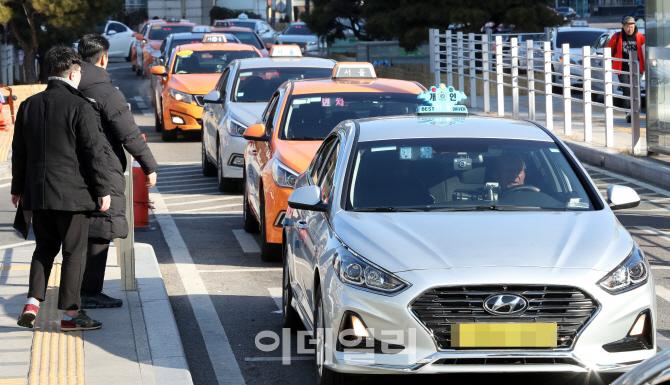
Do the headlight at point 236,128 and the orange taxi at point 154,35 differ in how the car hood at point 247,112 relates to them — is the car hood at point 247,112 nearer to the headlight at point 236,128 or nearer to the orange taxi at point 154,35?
the headlight at point 236,128

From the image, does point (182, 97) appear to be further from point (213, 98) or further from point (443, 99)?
point (443, 99)

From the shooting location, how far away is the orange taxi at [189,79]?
18969 mm

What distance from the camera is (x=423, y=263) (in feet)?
17.0

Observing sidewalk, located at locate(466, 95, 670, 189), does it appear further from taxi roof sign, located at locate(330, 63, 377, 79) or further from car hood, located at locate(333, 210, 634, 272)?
car hood, located at locate(333, 210, 634, 272)

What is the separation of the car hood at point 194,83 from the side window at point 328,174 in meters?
12.1

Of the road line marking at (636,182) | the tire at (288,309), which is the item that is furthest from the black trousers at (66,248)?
the road line marking at (636,182)

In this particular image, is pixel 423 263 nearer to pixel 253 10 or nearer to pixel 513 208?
pixel 513 208

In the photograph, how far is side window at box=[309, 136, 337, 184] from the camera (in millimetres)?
7086

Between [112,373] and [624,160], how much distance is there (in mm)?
10620

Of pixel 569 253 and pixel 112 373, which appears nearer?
pixel 569 253

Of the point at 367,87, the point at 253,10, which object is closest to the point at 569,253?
the point at 367,87

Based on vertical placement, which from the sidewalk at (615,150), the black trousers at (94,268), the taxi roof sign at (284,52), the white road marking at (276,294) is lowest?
the white road marking at (276,294)

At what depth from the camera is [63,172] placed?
254 inches

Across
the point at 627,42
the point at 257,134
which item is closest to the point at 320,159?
the point at 257,134
